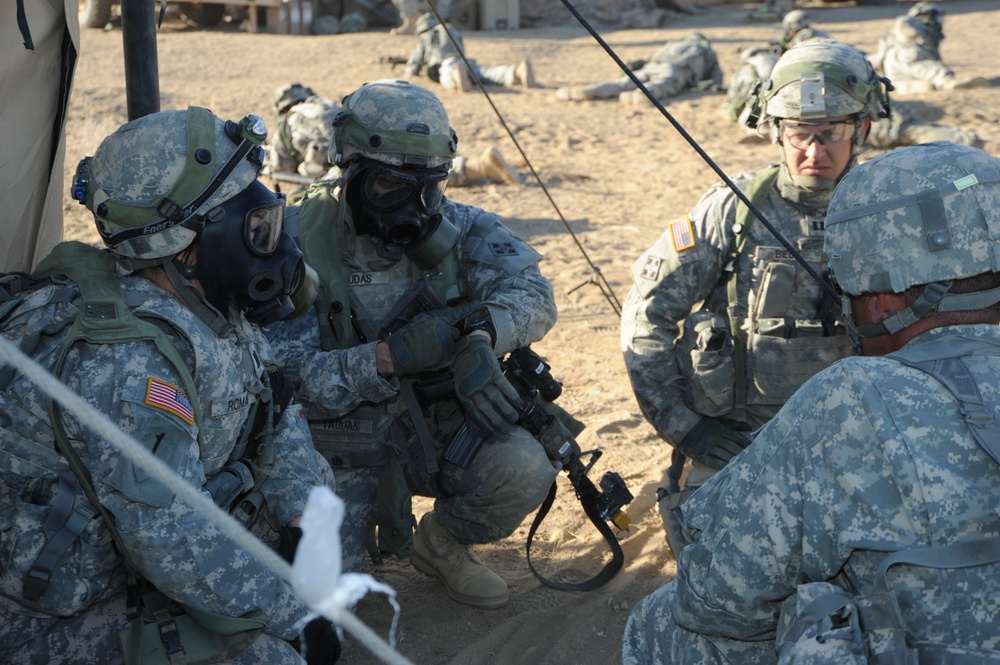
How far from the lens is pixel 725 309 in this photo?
4.80 m

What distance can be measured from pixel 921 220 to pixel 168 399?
1.96 meters

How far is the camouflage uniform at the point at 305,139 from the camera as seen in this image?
10.3 meters

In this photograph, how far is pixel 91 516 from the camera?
117 inches

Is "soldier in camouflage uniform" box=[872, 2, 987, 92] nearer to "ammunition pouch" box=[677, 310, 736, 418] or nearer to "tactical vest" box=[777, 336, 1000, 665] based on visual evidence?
"ammunition pouch" box=[677, 310, 736, 418]

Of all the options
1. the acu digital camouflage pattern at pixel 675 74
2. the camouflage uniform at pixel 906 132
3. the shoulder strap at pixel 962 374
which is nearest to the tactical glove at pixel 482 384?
the shoulder strap at pixel 962 374

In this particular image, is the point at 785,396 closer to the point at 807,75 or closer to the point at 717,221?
the point at 717,221

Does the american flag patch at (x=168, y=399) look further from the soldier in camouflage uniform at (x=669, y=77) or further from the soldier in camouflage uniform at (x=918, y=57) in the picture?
the soldier in camouflage uniform at (x=918, y=57)

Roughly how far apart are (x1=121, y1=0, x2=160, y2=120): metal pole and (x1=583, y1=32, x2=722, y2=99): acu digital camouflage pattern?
36.1 feet

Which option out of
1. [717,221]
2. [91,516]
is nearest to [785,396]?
[717,221]

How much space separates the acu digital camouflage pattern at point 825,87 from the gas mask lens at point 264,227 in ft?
7.71

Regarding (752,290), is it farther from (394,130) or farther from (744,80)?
(744,80)

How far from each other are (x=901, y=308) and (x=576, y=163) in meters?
9.82

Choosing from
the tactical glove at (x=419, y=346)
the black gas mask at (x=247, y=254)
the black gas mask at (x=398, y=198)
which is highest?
the black gas mask at (x=247, y=254)

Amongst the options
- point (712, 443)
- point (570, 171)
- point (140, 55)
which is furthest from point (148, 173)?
point (570, 171)
